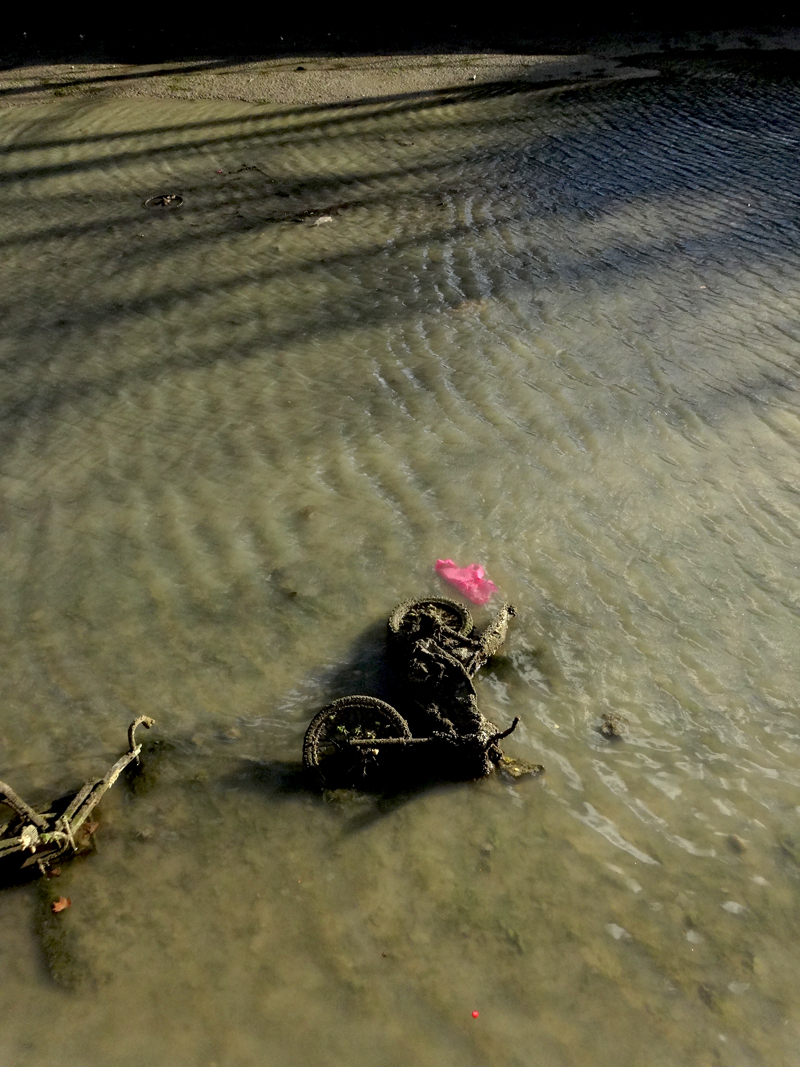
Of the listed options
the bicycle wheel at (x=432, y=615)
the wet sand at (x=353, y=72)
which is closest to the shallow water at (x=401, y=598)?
the bicycle wheel at (x=432, y=615)

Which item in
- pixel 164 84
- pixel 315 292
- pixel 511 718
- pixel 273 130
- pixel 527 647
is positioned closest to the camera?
pixel 511 718

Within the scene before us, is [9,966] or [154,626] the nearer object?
[9,966]

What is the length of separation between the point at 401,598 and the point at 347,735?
92 centimetres

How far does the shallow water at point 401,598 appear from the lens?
2.54 meters

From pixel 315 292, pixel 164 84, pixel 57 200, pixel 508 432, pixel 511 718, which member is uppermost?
pixel 164 84

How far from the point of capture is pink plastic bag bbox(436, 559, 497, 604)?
3.91 metres

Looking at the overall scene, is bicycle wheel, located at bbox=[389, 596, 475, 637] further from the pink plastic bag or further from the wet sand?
the wet sand

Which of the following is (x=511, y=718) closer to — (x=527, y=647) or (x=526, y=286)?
(x=527, y=647)

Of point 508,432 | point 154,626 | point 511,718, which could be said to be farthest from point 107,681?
point 508,432

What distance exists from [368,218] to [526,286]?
2.01m

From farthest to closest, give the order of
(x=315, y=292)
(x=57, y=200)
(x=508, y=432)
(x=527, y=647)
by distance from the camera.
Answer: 1. (x=57, y=200)
2. (x=315, y=292)
3. (x=508, y=432)
4. (x=527, y=647)

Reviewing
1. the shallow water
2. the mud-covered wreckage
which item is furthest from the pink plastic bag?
the mud-covered wreckage

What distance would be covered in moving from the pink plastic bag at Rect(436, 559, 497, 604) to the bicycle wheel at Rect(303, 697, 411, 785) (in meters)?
0.92

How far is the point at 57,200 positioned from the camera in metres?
8.09
